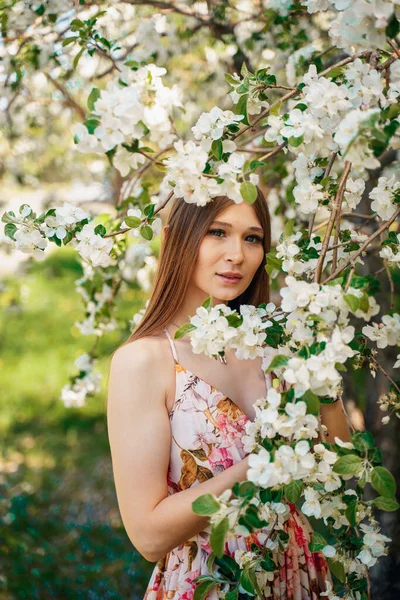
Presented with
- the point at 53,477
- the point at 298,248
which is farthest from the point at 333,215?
the point at 53,477

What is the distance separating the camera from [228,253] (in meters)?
1.69

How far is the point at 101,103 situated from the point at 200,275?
2.30 ft

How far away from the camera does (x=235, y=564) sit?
140 centimetres

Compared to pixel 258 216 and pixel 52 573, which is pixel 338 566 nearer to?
A: pixel 258 216

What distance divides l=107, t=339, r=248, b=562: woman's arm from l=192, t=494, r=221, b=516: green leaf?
1.09 ft

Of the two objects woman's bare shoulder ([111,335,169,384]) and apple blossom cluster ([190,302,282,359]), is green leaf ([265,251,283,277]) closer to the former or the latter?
apple blossom cluster ([190,302,282,359])

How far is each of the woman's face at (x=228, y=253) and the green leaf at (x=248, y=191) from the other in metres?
0.45

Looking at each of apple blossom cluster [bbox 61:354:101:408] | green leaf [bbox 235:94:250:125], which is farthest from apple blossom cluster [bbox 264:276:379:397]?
apple blossom cluster [bbox 61:354:101:408]

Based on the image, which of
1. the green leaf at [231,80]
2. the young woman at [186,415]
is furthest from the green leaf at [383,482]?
the green leaf at [231,80]

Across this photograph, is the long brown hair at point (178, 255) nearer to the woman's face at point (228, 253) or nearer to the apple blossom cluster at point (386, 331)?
the woman's face at point (228, 253)

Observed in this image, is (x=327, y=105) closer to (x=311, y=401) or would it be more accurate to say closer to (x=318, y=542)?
(x=311, y=401)

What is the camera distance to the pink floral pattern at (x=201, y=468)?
163 cm

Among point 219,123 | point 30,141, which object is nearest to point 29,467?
point 30,141

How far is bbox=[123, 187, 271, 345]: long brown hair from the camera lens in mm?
1716
